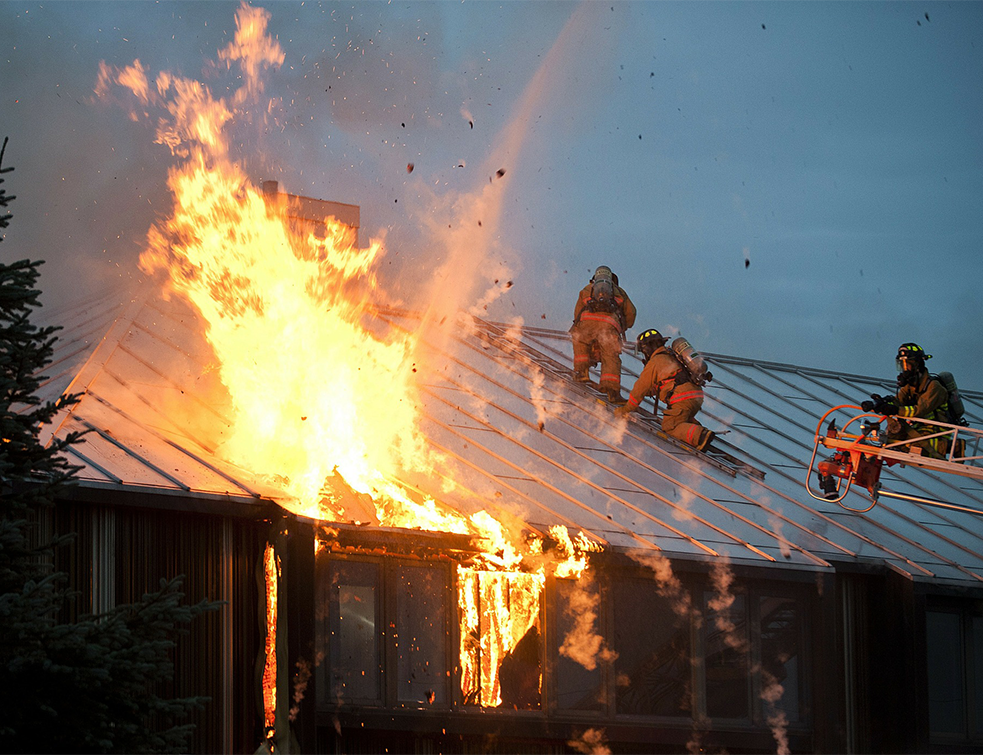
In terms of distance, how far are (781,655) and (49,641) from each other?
756 cm

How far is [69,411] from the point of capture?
964cm

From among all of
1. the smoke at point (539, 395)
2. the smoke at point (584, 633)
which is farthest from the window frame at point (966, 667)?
the smoke at point (539, 395)

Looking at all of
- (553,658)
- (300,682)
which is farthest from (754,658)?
(300,682)

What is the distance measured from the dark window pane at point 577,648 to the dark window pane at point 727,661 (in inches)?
48.6

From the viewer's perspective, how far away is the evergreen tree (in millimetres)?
6238

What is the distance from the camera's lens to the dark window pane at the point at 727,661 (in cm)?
1065

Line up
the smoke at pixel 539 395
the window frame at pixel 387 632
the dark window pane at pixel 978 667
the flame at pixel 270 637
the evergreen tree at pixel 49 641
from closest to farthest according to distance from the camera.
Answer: the evergreen tree at pixel 49 641, the flame at pixel 270 637, the window frame at pixel 387 632, the dark window pane at pixel 978 667, the smoke at pixel 539 395

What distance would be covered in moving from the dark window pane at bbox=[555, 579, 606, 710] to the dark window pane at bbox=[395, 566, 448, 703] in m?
1.14

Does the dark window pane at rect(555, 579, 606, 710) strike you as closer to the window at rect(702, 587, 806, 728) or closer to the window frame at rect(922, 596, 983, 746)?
the window at rect(702, 587, 806, 728)

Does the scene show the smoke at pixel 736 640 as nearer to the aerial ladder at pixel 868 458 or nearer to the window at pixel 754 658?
the window at pixel 754 658

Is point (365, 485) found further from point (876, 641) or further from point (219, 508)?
point (876, 641)

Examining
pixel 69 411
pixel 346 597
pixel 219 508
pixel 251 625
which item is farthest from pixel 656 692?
pixel 69 411

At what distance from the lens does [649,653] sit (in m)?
10.5

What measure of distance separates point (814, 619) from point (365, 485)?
5.01 metres
